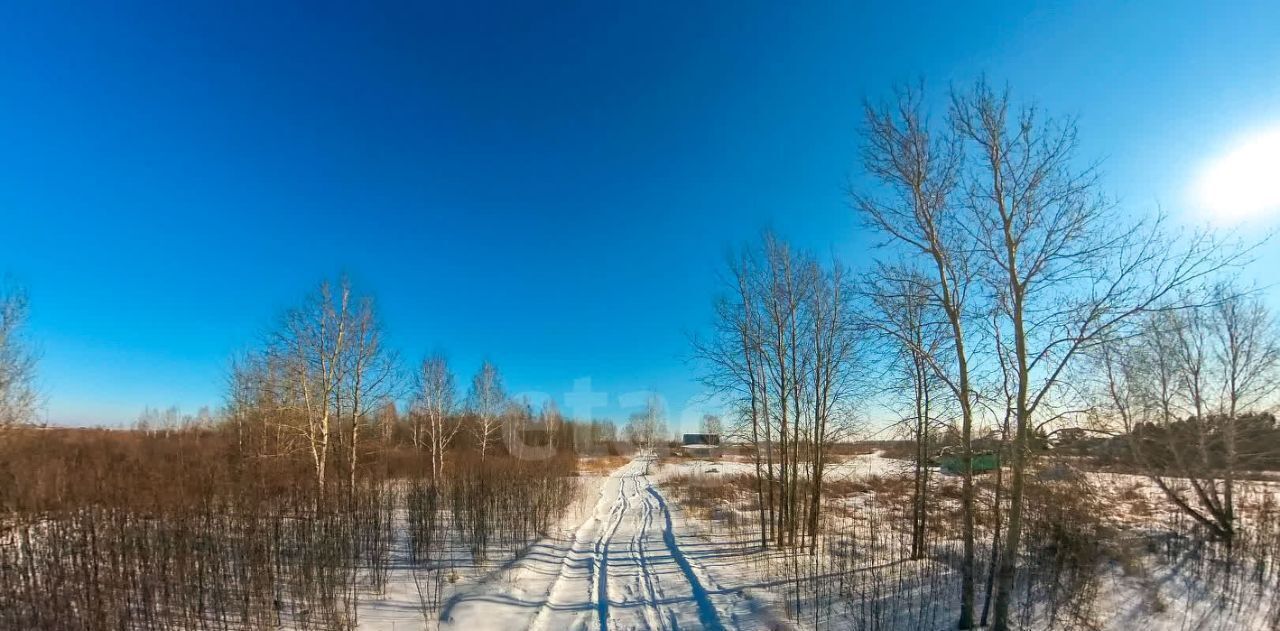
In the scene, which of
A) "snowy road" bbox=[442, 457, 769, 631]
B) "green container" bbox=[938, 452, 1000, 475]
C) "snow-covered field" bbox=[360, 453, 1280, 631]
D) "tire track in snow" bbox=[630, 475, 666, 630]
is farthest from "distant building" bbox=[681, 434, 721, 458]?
"green container" bbox=[938, 452, 1000, 475]

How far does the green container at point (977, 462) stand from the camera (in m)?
6.92

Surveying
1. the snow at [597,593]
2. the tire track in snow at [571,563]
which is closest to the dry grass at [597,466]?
the tire track in snow at [571,563]

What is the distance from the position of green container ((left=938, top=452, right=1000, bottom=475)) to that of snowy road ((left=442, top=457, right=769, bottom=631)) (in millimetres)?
3949

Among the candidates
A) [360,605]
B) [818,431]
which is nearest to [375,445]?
[360,605]

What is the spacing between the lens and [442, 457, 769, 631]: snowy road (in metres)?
7.07

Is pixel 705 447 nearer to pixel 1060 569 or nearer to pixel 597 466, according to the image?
pixel 597 466

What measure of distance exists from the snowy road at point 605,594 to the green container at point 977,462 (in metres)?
3.95

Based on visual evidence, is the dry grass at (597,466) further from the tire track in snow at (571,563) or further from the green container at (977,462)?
the green container at (977,462)

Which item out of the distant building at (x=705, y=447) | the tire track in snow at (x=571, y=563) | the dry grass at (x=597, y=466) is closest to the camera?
the tire track in snow at (x=571, y=563)

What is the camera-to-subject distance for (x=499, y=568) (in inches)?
400

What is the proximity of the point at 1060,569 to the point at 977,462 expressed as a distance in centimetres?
288

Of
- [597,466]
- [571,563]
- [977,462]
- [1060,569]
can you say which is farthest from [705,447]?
[977,462]

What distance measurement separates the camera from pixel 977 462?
8.42 metres

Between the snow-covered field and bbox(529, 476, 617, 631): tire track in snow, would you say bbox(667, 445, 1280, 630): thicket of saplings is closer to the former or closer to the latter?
the snow-covered field
